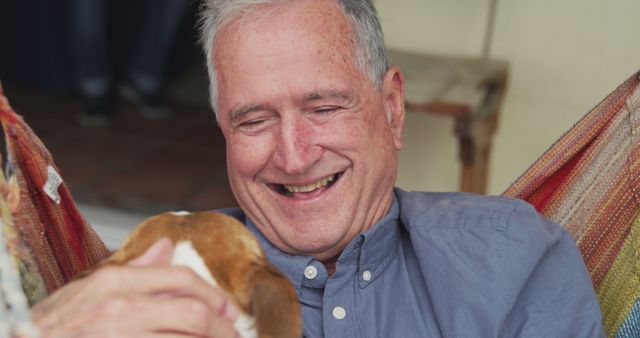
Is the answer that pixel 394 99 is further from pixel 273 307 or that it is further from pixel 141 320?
pixel 141 320

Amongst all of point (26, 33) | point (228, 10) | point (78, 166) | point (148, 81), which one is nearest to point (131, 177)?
point (78, 166)

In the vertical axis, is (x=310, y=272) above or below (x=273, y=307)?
below

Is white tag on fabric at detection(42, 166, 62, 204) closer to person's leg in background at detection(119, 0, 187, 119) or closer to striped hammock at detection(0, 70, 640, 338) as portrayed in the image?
striped hammock at detection(0, 70, 640, 338)

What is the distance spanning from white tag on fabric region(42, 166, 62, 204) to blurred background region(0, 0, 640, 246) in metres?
1.68

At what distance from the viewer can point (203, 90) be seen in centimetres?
493

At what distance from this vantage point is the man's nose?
139cm

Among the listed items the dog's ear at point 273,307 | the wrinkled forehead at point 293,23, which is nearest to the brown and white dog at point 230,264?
the dog's ear at point 273,307

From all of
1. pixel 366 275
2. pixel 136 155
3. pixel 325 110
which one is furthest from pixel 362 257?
pixel 136 155

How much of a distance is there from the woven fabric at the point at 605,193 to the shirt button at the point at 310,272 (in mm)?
449

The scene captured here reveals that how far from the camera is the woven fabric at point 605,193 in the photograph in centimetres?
147

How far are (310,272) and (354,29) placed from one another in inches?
17.0

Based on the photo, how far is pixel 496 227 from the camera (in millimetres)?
1432

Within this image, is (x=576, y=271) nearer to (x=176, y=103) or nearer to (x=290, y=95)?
(x=290, y=95)

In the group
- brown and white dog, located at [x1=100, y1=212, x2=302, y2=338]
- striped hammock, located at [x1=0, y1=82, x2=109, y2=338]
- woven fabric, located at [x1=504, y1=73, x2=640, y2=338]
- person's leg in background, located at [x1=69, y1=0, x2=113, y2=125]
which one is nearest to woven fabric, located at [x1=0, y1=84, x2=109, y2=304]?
striped hammock, located at [x1=0, y1=82, x2=109, y2=338]
